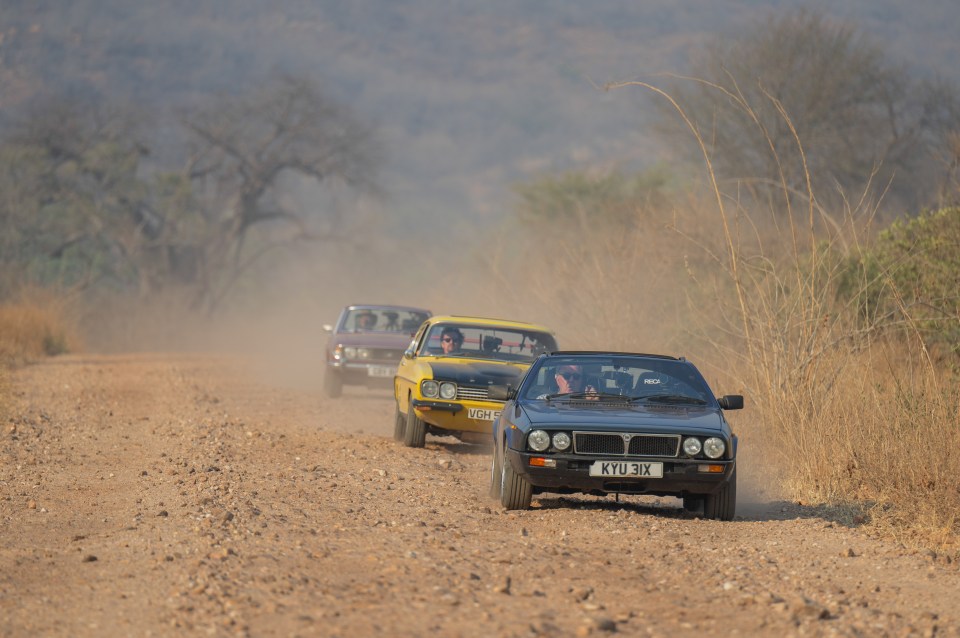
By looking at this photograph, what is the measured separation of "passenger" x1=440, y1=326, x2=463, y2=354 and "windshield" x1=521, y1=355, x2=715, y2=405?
4407 mm

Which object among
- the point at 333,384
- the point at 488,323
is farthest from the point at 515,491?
the point at 333,384

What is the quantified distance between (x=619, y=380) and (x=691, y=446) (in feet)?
4.50

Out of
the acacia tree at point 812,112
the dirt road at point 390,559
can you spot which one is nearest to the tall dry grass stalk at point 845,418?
the dirt road at point 390,559

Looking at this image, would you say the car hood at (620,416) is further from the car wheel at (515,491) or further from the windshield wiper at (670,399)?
the car wheel at (515,491)

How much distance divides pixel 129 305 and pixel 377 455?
36.8 meters

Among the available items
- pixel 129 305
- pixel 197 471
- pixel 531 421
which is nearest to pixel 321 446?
pixel 197 471

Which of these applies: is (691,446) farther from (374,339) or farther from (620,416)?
(374,339)

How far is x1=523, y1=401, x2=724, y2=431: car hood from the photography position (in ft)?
32.2

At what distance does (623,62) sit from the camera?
135 meters

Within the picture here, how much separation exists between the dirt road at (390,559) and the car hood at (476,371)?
943mm

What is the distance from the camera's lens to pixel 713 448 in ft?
32.1

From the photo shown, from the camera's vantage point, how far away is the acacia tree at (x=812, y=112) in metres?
36.1

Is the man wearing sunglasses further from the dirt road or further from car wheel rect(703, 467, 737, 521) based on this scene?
car wheel rect(703, 467, 737, 521)

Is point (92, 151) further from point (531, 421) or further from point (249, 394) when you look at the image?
point (531, 421)
